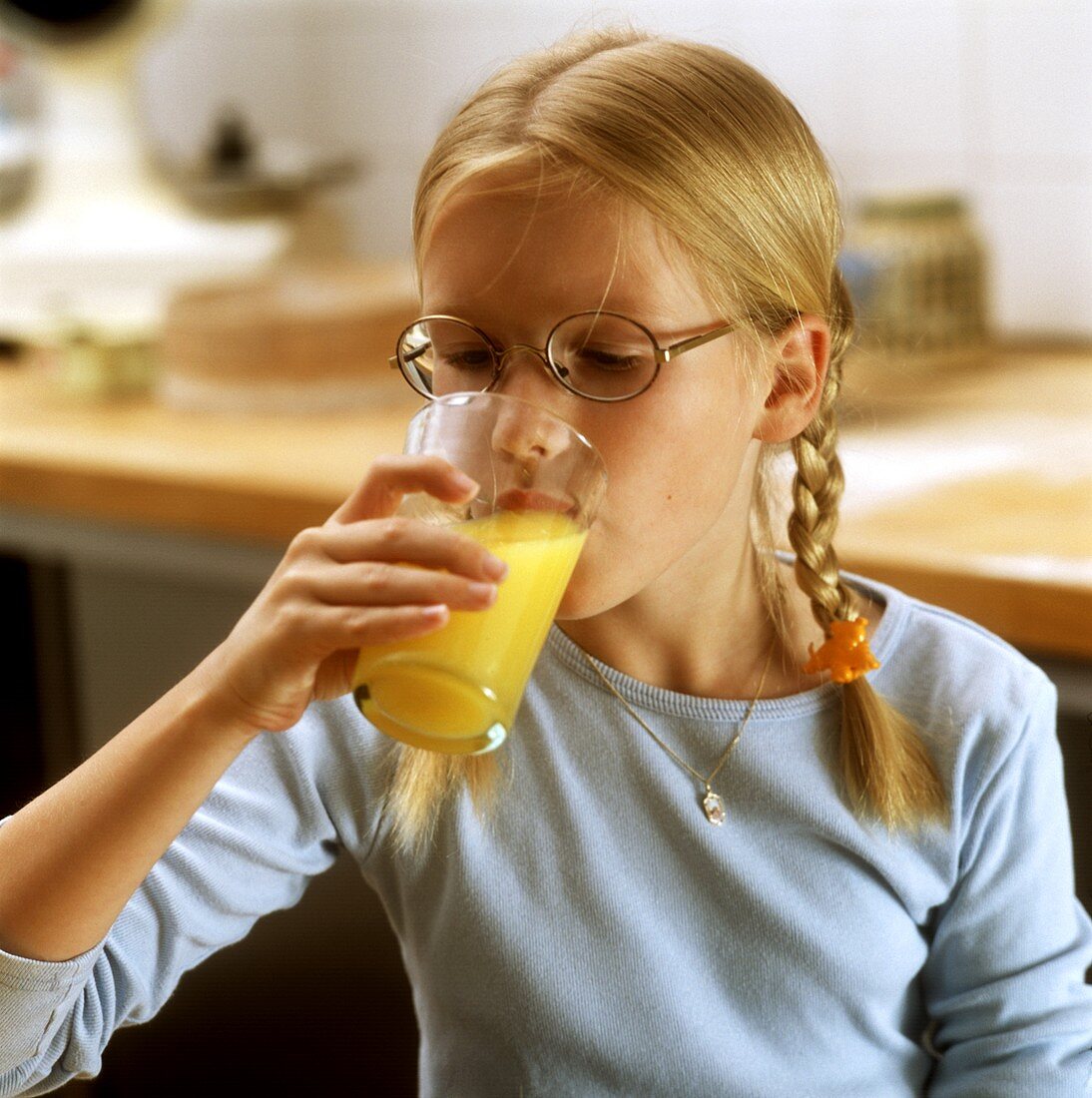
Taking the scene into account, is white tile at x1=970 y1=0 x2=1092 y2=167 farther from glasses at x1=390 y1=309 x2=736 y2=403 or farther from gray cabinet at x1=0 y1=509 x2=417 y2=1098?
glasses at x1=390 y1=309 x2=736 y2=403

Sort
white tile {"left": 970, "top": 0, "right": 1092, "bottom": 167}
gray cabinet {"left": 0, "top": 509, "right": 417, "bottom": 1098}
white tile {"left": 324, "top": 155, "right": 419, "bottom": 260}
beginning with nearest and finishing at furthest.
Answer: gray cabinet {"left": 0, "top": 509, "right": 417, "bottom": 1098}
white tile {"left": 970, "top": 0, "right": 1092, "bottom": 167}
white tile {"left": 324, "top": 155, "right": 419, "bottom": 260}

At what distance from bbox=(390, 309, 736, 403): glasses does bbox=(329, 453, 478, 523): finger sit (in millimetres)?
109

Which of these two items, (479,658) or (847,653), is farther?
(847,653)

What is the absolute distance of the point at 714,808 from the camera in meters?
0.96

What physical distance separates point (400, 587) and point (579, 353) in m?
0.19

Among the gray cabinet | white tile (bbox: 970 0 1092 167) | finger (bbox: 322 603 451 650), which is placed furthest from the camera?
white tile (bbox: 970 0 1092 167)

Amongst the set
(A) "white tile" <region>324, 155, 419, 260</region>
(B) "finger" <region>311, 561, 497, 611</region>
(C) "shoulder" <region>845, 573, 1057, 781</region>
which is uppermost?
(B) "finger" <region>311, 561, 497, 611</region>

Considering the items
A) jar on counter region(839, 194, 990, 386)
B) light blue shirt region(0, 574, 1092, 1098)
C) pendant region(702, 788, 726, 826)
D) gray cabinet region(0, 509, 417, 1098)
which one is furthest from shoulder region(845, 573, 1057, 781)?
jar on counter region(839, 194, 990, 386)

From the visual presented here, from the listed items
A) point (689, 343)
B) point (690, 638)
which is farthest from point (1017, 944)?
point (689, 343)

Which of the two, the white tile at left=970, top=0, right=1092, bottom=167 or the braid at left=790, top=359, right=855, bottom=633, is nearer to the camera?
the braid at left=790, top=359, right=855, bottom=633

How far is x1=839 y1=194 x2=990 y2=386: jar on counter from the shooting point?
1.93 metres

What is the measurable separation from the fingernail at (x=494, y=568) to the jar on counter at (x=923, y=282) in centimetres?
123

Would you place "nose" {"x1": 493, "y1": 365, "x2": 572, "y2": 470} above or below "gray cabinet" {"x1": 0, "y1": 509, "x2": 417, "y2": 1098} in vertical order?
above

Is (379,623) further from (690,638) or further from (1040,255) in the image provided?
(1040,255)
